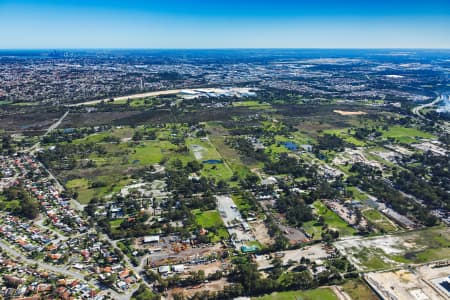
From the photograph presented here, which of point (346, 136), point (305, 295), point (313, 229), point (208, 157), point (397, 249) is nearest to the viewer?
point (305, 295)

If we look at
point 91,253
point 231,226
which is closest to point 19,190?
point 91,253

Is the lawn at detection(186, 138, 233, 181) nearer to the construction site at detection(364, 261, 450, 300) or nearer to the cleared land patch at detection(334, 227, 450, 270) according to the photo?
the cleared land patch at detection(334, 227, 450, 270)

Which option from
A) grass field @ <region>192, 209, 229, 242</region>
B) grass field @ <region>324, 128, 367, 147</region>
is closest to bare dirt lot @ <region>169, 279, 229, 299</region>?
grass field @ <region>192, 209, 229, 242</region>

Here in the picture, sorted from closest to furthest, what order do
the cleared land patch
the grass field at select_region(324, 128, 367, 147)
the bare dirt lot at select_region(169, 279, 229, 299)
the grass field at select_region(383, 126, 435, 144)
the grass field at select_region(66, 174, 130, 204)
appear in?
the bare dirt lot at select_region(169, 279, 229, 299)
the cleared land patch
the grass field at select_region(66, 174, 130, 204)
the grass field at select_region(324, 128, 367, 147)
the grass field at select_region(383, 126, 435, 144)

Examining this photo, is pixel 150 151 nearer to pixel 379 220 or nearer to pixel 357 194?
pixel 357 194

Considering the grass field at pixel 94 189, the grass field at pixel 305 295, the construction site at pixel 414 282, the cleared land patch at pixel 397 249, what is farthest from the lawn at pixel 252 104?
the grass field at pixel 305 295

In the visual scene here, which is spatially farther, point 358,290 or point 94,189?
point 94,189

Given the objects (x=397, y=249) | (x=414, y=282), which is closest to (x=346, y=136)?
(x=397, y=249)
